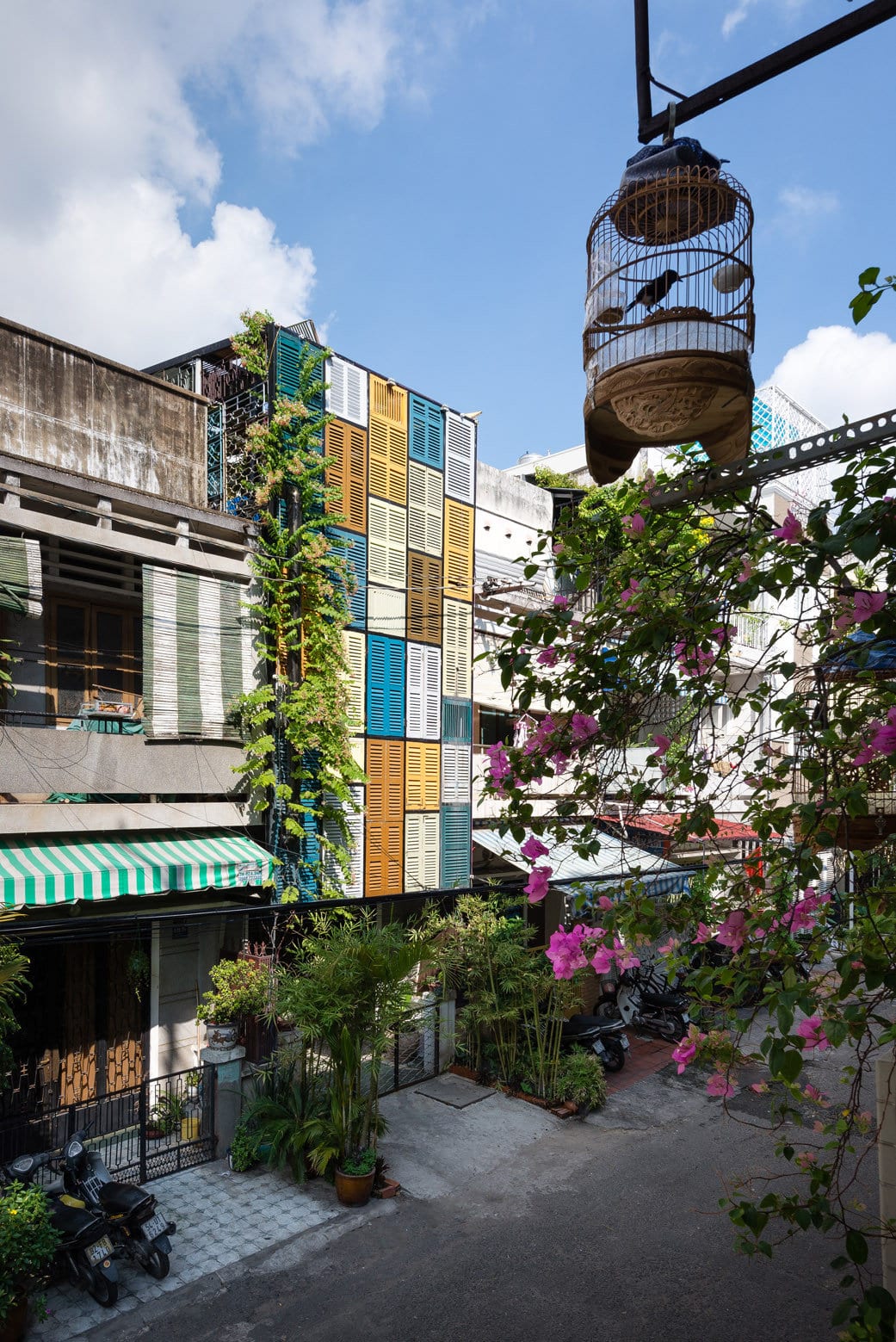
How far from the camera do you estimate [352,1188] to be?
9445 mm

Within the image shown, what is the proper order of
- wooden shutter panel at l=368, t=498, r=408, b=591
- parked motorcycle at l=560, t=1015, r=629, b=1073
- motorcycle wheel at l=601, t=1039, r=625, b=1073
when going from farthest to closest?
1. wooden shutter panel at l=368, t=498, r=408, b=591
2. motorcycle wheel at l=601, t=1039, r=625, b=1073
3. parked motorcycle at l=560, t=1015, r=629, b=1073

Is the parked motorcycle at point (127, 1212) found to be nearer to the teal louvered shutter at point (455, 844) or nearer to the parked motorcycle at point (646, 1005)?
the teal louvered shutter at point (455, 844)

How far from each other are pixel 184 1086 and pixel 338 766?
15.0 ft

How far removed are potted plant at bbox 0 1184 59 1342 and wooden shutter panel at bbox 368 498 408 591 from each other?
960cm

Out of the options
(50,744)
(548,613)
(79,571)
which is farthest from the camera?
(79,571)

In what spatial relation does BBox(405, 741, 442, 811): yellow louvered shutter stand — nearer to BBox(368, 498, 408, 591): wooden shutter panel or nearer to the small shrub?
BBox(368, 498, 408, 591): wooden shutter panel

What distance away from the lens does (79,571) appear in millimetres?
11672

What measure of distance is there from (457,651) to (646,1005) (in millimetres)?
7211

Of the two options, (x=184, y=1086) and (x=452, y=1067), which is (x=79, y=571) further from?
(x=452, y=1067)

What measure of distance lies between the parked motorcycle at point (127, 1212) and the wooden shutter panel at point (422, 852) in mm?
7101

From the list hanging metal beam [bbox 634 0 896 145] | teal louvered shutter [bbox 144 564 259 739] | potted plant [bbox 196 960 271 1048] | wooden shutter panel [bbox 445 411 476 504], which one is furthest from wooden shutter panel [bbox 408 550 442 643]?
hanging metal beam [bbox 634 0 896 145]

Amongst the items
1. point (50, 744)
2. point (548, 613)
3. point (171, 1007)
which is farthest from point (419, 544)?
point (548, 613)

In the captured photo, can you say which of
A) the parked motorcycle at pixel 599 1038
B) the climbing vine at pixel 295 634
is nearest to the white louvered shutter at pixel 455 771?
the climbing vine at pixel 295 634

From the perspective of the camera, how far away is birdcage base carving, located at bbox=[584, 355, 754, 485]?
3.12m
